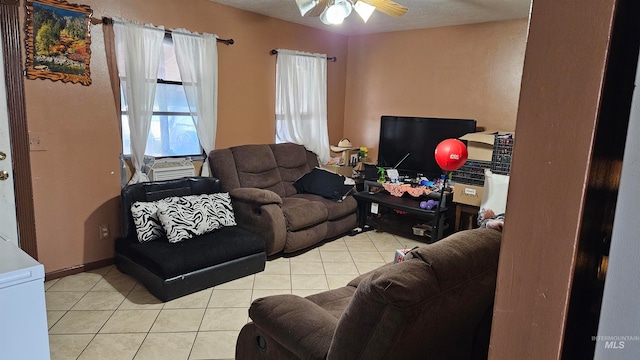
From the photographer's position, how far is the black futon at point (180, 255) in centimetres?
293

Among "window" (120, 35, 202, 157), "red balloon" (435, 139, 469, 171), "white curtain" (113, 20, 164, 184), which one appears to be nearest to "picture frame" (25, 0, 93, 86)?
"white curtain" (113, 20, 164, 184)

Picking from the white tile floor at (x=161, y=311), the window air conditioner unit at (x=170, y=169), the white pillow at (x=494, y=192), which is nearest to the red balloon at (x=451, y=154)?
the white pillow at (x=494, y=192)

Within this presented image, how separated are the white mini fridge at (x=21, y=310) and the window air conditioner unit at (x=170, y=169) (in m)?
2.07

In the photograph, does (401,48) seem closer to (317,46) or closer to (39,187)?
(317,46)

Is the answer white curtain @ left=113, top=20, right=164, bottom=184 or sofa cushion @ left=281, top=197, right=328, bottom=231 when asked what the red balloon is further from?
white curtain @ left=113, top=20, right=164, bottom=184

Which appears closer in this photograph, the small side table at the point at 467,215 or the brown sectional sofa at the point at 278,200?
the brown sectional sofa at the point at 278,200

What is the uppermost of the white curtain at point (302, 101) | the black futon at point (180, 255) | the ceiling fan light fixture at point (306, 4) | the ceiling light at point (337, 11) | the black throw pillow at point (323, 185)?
the ceiling fan light fixture at point (306, 4)

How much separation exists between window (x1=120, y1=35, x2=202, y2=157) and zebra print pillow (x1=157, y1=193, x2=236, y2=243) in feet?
2.17

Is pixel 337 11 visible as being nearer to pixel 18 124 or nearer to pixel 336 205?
pixel 336 205

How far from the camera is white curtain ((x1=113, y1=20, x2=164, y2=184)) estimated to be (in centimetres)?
338

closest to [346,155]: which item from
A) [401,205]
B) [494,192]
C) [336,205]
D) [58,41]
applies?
[336,205]

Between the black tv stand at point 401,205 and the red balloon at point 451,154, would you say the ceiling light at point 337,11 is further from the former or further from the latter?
the black tv stand at point 401,205

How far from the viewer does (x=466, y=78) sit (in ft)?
15.2

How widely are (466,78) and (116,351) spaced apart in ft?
13.9
